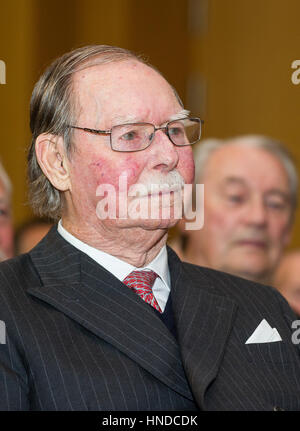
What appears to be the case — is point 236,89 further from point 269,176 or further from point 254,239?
point 254,239

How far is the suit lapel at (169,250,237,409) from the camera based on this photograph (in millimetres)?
1460

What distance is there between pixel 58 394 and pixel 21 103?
2.68 meters

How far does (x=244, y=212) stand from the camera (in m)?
3.67

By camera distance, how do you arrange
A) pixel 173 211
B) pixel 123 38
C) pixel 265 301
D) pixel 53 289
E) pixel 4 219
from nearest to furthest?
pixel 53 289 < pixel 173 211 < pixel 265 301 < pixel 4 219 < pixel 123 38

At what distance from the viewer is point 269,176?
147 inches

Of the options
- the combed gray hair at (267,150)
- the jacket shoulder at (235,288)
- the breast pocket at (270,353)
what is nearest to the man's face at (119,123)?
the jacket shoulder at (235,288)

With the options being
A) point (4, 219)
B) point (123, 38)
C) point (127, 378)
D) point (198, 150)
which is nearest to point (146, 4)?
point (123, 38)

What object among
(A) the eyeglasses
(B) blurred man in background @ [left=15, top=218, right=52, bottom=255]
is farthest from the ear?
(B) blurred man in background @ [left=15, top=218, right=52, bottom=255]

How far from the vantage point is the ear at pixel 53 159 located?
1.71 metres

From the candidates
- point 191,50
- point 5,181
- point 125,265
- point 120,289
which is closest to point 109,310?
point 120,289

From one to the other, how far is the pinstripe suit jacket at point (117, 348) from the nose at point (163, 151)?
29 centimetres

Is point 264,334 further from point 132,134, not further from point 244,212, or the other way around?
point 244,212

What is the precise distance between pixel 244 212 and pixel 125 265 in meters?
2.11

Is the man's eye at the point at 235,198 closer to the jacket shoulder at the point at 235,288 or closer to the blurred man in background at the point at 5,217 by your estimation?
the blurred man in background at the point at 5,217
